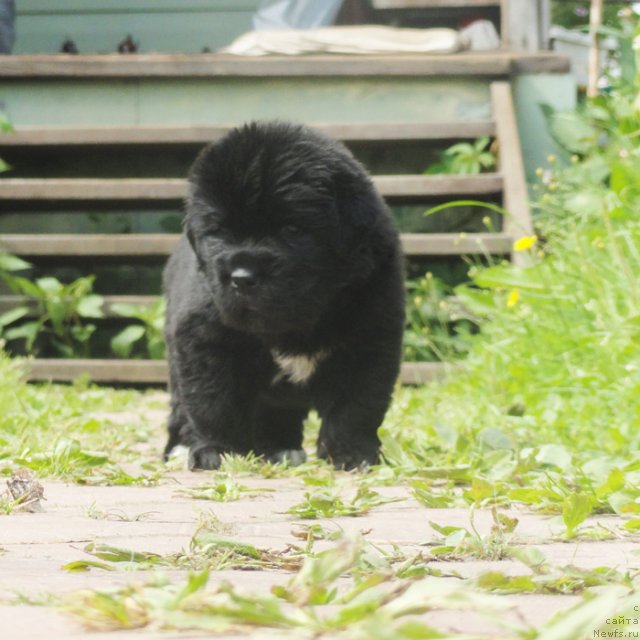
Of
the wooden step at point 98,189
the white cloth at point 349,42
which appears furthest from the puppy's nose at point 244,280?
the white cloth at point 349,42

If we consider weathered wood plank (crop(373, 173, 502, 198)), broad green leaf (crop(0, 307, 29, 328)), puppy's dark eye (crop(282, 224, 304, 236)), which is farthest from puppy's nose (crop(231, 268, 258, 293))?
broad green leaf (crop(0, 307, 29, 328))

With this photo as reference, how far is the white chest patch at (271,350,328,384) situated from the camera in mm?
3480

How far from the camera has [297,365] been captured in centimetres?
349

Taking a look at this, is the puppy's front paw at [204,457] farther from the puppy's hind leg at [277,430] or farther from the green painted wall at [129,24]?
the green painted wall at [129,24]

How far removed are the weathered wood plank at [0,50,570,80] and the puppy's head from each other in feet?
11.7

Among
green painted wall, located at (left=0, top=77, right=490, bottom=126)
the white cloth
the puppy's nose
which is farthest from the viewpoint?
the white cloth

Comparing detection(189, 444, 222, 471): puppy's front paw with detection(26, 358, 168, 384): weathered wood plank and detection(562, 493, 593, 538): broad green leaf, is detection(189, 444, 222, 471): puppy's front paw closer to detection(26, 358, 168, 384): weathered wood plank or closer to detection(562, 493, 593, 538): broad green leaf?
detection(562, 493, 593, 538): broad green leaf

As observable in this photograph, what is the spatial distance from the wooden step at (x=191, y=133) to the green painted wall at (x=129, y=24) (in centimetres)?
290

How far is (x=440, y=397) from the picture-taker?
5059 mm

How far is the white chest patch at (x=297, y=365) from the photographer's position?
348 centimetres

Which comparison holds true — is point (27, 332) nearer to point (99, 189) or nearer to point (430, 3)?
point (99, 189)

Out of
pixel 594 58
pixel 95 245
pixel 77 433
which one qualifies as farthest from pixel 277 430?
pixel 594 58

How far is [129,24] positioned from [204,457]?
699cm

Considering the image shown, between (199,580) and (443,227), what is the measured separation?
5916mm
